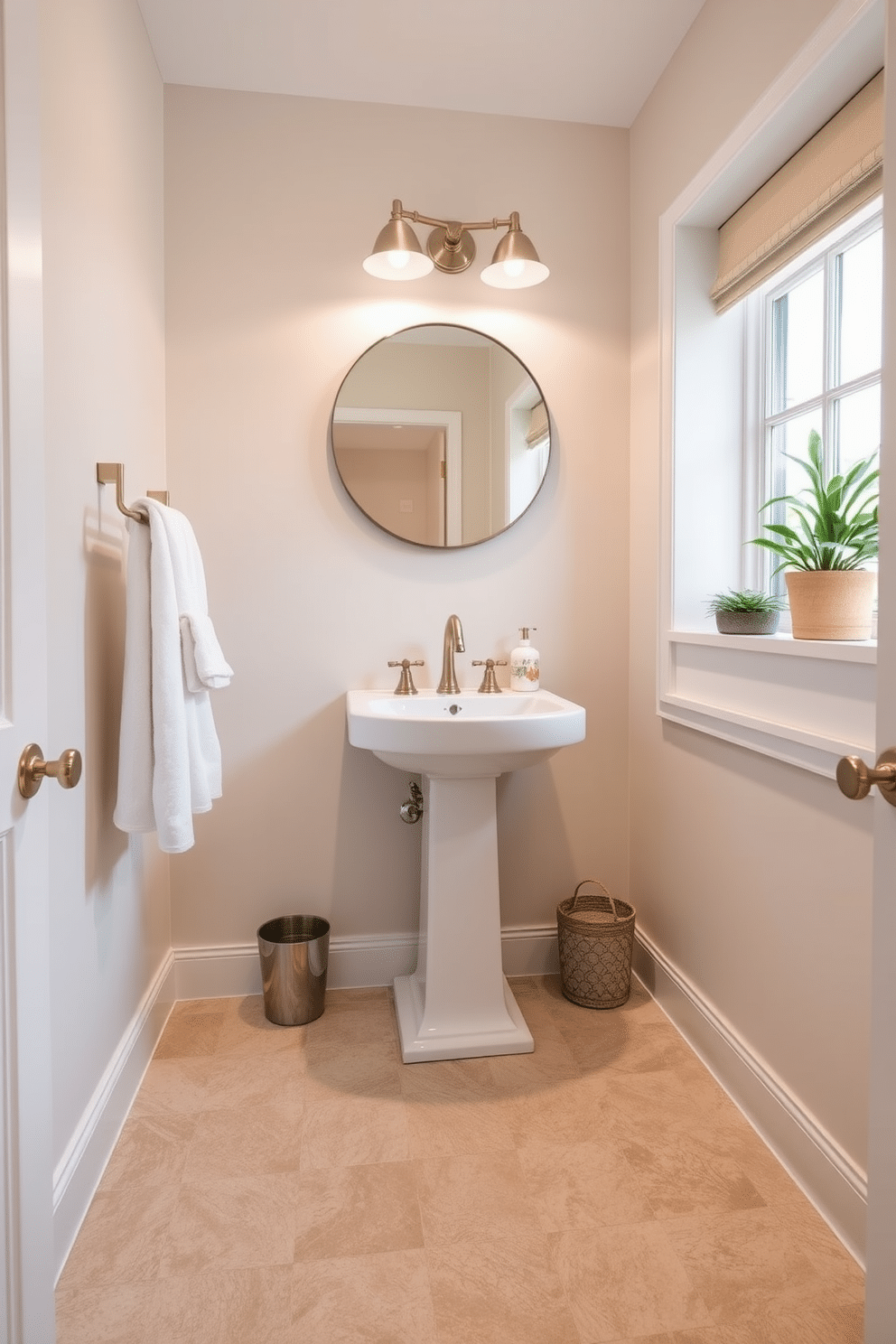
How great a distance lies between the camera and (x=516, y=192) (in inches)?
88.7

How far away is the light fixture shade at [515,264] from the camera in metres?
2.04

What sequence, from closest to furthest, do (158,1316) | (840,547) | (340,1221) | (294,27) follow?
(158,1316), (340,1221), (840,547), (294,27)

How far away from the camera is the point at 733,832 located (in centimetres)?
177

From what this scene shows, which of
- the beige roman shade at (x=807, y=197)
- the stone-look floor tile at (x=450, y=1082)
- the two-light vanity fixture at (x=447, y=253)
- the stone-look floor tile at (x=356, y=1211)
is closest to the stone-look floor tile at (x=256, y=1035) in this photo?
the stone-look floor tile at (x=450, y=1082)

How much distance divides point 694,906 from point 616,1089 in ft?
1.47

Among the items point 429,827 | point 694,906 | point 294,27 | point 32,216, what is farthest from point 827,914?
point 294,27

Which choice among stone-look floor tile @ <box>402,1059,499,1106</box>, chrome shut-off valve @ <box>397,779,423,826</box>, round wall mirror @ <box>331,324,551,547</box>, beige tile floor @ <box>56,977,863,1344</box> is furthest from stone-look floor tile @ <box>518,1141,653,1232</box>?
round wall mirror @ <box>331,324,551,547</box>

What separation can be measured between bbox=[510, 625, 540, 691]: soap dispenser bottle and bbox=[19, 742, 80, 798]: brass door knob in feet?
4.74

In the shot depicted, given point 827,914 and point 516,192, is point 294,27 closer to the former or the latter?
point 516,192

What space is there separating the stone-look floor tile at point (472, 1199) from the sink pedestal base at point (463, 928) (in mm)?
388

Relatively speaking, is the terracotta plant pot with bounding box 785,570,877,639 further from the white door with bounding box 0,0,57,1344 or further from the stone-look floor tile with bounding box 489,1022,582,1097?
the white door with bounding box 0,0,57,1344

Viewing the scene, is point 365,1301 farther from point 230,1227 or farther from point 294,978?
point 294,978

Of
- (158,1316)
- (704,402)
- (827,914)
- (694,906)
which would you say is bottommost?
(158,1316)

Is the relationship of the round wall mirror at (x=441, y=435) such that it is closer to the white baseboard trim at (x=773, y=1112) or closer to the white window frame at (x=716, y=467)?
the white window frame at (x=716, y=467)
